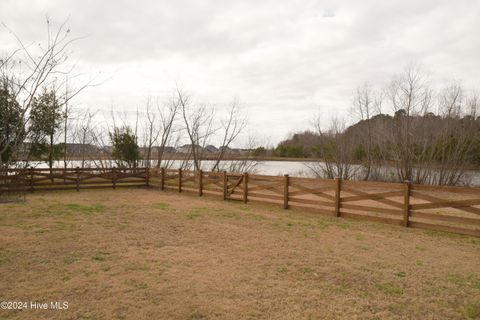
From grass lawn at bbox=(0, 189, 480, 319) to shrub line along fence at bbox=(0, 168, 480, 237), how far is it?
1.64ft

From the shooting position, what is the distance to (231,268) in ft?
16.2

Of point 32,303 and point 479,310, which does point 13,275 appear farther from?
point 479,310

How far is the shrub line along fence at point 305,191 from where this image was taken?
26.2 feet

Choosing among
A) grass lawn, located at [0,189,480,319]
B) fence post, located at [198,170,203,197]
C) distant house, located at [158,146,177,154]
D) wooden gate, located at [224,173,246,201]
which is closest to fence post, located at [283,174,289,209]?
wooden gate, located at [224,173,246,201]

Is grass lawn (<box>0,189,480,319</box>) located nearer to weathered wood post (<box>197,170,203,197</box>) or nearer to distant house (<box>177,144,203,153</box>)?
weathered wood post (<box>197,170,203,197</box>)

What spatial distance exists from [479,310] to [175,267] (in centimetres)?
369

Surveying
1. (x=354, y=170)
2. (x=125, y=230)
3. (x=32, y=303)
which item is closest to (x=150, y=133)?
(x=354, y=170)

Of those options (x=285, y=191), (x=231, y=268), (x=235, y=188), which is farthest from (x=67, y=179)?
(x=231, y=268)

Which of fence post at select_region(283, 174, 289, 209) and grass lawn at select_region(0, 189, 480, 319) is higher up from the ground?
fence post at select_region(283, 174, 289, 209)

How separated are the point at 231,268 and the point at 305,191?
5.68 metres

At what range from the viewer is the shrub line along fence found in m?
7.98

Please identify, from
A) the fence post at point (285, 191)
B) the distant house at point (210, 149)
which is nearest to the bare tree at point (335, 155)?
the distant house at point (210, 149)

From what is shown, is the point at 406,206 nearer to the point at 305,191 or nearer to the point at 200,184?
the point at 305,191

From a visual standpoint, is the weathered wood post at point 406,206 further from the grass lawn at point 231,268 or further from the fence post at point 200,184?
the fence post at point 200,184
